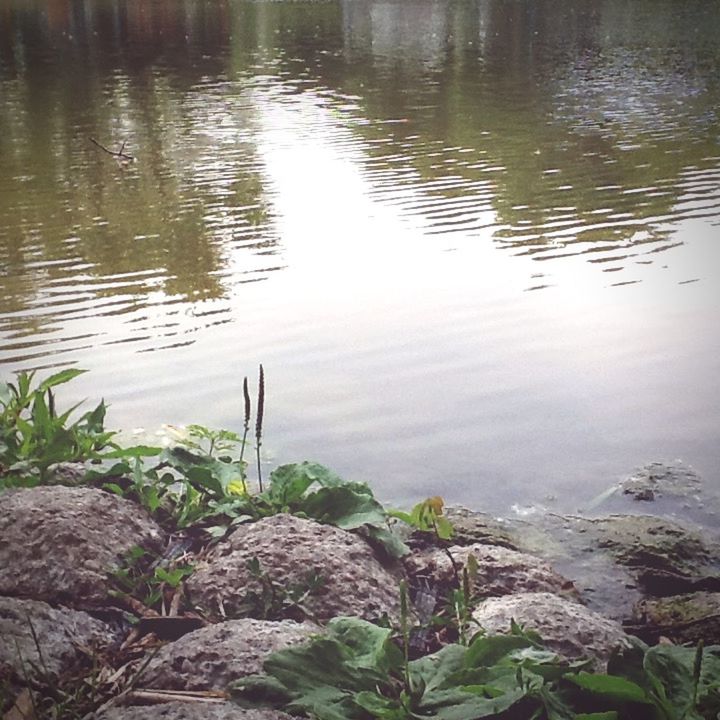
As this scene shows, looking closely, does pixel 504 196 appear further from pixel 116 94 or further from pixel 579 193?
pixel 116 94

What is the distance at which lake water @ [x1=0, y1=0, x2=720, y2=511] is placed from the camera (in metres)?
3.71

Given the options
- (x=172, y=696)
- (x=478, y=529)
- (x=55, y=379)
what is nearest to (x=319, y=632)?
(x=172, y=696)

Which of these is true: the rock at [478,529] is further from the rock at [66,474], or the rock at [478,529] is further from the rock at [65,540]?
the rock at [66,474]

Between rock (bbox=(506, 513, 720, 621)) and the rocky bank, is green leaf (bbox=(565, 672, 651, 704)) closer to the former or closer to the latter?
the rocky bank

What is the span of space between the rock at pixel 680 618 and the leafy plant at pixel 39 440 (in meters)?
1.76

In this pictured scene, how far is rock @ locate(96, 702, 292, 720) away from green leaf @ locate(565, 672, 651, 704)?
0.61 m

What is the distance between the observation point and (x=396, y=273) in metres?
5.85

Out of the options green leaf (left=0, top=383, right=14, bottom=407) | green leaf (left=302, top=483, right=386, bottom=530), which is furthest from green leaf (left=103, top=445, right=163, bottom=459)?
green leaf (left=0, top=383, right=14, bottom=407)

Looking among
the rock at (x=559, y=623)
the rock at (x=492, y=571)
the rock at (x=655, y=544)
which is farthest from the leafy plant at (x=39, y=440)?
the rock at (x=655, y=544)

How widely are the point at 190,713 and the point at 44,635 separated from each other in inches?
19.6

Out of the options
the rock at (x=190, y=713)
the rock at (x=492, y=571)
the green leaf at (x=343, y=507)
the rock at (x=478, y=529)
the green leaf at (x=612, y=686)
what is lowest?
the rock at (x=478, y=529)

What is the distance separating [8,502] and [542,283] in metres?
3.72

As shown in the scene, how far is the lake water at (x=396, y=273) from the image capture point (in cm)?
371

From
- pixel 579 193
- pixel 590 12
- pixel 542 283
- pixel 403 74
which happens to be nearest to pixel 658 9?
pixel 590 12
